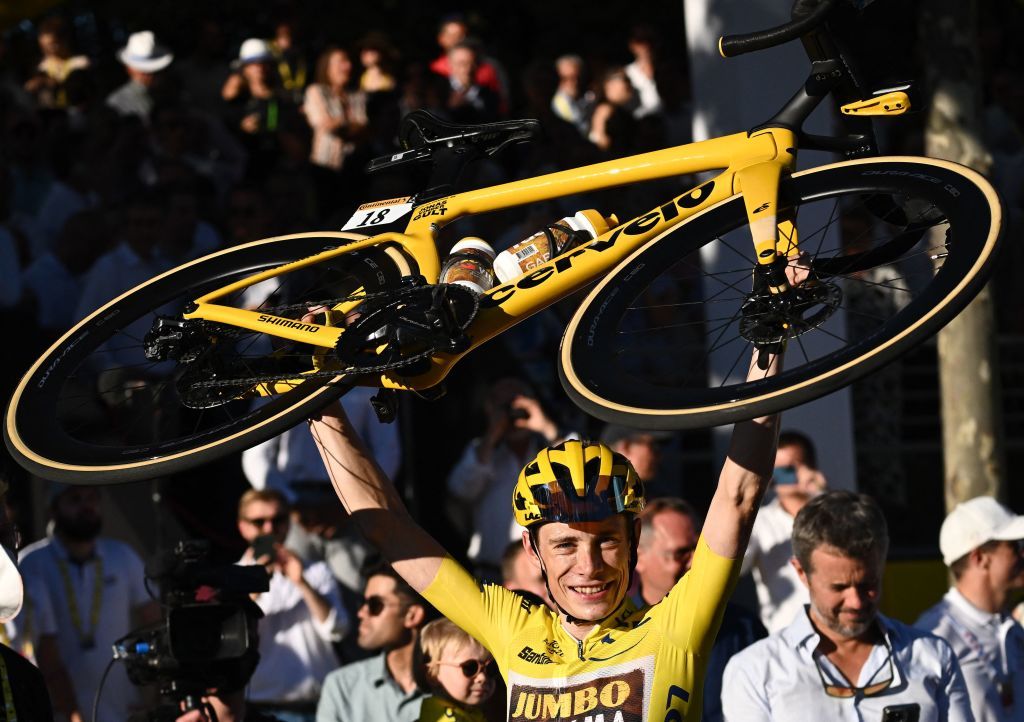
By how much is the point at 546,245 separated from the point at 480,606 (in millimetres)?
974

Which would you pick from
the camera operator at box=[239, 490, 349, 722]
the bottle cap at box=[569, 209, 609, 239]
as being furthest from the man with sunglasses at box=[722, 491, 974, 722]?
the camera operator at box=[239, 490, 349, 722]

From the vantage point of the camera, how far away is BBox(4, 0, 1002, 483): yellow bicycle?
12.8ft

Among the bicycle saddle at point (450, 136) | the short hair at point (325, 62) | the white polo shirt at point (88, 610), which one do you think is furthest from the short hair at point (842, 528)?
the short hair at point (325, 62)

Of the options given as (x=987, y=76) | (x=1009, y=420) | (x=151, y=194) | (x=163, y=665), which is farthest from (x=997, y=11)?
(x=163, y=665)

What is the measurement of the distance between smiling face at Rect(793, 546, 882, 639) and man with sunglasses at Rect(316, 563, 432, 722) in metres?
1.44

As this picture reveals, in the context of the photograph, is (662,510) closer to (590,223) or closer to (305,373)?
(590,223)

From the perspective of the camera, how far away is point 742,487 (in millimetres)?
4227

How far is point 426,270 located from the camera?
Result: 15.2 ft

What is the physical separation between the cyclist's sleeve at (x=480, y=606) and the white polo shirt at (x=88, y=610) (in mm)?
2987

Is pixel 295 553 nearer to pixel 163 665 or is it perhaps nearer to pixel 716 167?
pixel 163 665

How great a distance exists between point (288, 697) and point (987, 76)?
23.3 feet

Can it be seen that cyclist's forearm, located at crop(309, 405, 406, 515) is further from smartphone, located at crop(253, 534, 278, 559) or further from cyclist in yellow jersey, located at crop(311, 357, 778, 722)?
smartphone, located at crop(253, 534, 278, 559)

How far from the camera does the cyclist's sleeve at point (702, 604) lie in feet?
13.8

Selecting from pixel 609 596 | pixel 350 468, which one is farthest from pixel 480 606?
pixel 350 468
